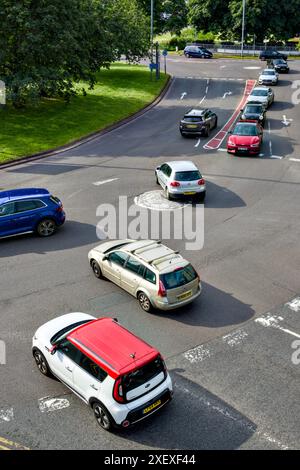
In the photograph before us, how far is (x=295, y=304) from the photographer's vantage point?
606 inches

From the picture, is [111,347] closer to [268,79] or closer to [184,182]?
[184,182]

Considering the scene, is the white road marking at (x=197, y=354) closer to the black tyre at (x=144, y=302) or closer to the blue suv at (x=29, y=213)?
the black tyre at (x=144, y=302)

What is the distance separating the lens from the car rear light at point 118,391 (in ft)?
33.5

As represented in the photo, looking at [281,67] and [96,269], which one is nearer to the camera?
[96,269]

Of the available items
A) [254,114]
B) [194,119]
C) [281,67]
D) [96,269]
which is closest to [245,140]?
[194,119]

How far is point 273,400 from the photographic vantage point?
11.4 metres

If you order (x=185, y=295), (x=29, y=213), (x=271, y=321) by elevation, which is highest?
(x=29, y=213)

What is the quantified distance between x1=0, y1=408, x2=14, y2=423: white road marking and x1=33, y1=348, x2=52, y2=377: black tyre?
1283mm

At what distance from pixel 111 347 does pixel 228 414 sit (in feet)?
9.49

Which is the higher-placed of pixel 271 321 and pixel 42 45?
pixel 42 45

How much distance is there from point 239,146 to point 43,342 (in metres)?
21.3

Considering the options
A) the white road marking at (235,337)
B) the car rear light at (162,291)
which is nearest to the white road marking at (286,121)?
the car rear light at (162,291)

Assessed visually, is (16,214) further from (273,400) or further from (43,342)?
(273,400)
